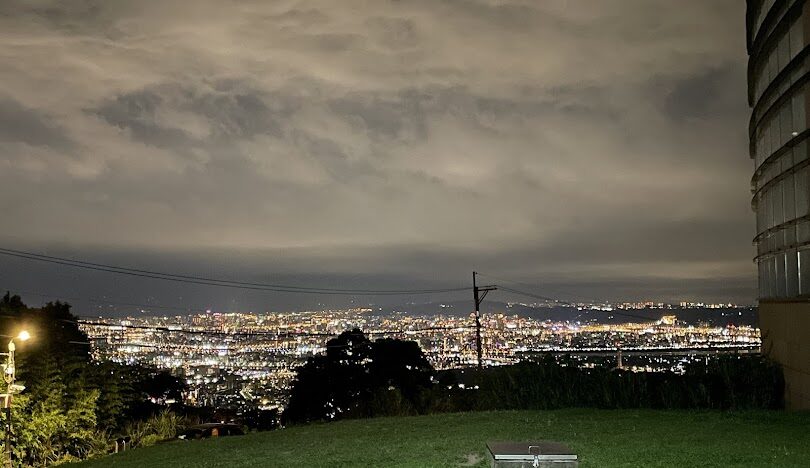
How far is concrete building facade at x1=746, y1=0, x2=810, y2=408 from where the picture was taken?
645 inches

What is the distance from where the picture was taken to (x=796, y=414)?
13.9 metres

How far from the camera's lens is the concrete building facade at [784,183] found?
53.7 feet

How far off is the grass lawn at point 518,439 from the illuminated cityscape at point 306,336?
1460cm

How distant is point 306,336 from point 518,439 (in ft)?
86.0

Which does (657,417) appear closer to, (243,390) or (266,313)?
(243,390)

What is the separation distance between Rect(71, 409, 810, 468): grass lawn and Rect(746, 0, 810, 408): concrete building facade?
3096 millimetres

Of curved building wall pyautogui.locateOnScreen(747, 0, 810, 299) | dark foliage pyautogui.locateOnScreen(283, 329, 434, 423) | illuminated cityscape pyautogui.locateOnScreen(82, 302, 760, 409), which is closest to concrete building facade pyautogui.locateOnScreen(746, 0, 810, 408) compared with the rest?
curved building wall pyautogui.locateOnScreen(747, 0, 810, 299)

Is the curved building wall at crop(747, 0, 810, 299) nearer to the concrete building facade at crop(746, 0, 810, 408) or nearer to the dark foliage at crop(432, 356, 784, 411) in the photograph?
the concrete building facade at crop(746, 0, 810, 408)

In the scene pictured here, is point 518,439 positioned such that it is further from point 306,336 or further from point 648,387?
point 306,336

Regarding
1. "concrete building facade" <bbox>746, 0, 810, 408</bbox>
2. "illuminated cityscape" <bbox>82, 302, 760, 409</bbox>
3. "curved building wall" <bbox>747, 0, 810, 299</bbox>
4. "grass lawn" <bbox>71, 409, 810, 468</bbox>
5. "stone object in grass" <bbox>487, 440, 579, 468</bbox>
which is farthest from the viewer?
"illuminated cityscape" <bbox>82, 302, 760, 409</bbox>

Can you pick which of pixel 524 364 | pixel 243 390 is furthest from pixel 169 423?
pixel 243 390

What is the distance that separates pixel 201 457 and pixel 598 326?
35.2 metres

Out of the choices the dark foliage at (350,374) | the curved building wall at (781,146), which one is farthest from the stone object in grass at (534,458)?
the dark foliage at (350,374)

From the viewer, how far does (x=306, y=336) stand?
123ft
